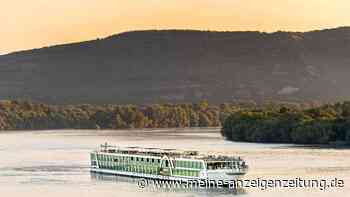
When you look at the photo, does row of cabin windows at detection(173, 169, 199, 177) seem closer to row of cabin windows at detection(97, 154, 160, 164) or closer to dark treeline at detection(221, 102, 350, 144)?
row of cabin windows at detection(97, 154, 160, 164)

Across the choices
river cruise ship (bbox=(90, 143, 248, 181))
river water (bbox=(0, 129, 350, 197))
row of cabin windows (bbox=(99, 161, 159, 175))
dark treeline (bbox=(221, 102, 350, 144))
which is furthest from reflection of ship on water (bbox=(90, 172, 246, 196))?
dark treeline (bbox=(221, 102, 350, 144))

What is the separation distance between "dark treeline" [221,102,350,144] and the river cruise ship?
107 ft

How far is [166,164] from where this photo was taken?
241 ft

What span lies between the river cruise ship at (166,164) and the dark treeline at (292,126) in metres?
32.5

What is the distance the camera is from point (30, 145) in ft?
390

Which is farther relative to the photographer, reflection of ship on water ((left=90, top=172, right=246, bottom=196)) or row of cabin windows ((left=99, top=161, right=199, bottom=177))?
row of cabin windows ((left=99, top=161, right=199, bottom=177))

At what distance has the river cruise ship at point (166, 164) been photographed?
6894 centimetres

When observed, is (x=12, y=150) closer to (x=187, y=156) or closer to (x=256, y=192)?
(x=187, y=156)

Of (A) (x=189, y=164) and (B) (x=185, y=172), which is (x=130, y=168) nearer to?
(B) (x=185, y=172)

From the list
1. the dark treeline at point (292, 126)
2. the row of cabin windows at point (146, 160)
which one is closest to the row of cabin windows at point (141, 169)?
the row of cabin windows at point (146, 160)

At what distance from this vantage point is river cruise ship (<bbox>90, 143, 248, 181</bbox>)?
6894cm

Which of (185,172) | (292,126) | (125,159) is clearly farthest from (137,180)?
(292,126)

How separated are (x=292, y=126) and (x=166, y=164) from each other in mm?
48150

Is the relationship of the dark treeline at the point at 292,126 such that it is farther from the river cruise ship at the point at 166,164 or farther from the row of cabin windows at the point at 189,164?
the row of cabin windows at the point at 189,164
